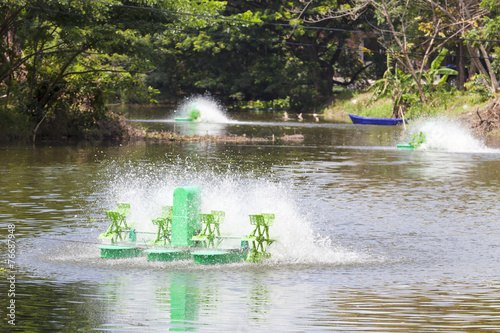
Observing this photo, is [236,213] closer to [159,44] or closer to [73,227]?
[73,227]

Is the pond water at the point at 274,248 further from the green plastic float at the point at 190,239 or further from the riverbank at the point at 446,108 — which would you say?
the riverbank at the point at 446,108

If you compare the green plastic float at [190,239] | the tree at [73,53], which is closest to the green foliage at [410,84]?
the tree at [73,53]

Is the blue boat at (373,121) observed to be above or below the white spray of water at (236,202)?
above

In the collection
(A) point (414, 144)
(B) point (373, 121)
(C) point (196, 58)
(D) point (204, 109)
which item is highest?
(C) point (196, 58)

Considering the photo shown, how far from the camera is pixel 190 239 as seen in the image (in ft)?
47.6

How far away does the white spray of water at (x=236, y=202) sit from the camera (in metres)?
15.0

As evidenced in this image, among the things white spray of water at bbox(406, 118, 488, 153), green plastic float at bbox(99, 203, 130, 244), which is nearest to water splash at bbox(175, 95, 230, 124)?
white spray of water at bbox(406, 118, 488, 153)

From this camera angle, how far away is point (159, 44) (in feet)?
285

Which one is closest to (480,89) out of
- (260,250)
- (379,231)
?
(379,231)

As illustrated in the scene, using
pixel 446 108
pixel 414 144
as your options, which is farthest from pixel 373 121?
pixel 414 144

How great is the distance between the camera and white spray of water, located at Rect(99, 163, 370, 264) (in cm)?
1505

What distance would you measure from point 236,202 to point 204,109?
5117 cm

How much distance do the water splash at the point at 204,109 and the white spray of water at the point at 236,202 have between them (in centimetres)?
3497

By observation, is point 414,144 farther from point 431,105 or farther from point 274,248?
point 274,248
